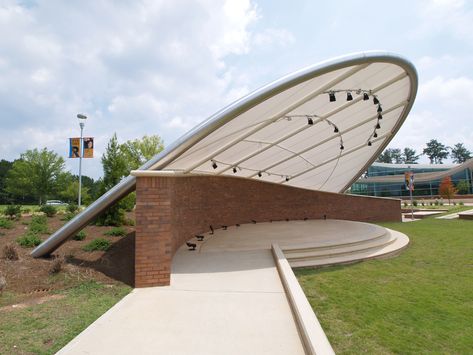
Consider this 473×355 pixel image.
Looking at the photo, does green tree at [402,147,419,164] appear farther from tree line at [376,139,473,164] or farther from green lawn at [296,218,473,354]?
green lawn at [296,218,473,354]

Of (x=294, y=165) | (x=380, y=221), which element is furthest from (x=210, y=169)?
(x=380, y=221)

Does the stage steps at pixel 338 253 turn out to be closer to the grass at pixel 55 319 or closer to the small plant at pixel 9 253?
the grass at pixel 55 319

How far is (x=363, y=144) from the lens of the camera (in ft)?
44.1

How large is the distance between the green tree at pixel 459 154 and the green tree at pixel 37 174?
5276 inches

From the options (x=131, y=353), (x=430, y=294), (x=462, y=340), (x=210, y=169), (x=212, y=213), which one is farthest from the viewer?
(x=212, y=213)

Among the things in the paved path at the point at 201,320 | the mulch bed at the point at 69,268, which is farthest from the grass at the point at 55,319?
the mulch bed at the point at 69,268

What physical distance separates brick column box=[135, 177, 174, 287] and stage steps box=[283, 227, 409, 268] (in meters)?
3.56

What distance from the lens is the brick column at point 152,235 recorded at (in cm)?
559

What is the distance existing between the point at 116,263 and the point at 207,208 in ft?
18.9

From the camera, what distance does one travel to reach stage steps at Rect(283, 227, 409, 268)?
25.4ft

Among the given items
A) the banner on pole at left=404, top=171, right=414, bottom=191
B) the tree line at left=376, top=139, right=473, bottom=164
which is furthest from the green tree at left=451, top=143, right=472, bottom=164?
the banner on pole at left=404, top=171, right=414, bottom=191

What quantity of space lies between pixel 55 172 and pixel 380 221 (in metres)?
37.1

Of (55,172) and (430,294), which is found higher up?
(55,172)

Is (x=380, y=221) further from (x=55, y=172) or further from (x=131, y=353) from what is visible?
(x=55, y=172)
